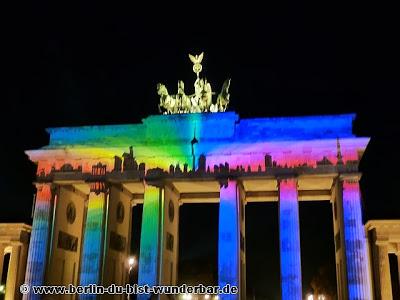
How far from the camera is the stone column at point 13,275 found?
41469mm

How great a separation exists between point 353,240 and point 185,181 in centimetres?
1183

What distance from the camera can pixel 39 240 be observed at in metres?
36.2

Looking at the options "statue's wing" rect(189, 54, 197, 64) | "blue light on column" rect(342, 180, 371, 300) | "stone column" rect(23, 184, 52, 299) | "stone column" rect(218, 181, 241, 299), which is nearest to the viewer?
"blue light on column" rect(342, 180, 371, 300)

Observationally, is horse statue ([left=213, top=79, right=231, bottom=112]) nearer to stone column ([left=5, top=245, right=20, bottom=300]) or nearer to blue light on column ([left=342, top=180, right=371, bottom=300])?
blue light on column ([left=342, top=180, right=371, bottom=300])

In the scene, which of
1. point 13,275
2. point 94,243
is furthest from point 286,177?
point 13,275

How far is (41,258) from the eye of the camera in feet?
118

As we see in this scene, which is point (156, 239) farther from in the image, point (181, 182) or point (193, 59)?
point (193, 59)

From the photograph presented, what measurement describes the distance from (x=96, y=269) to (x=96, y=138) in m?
9.42

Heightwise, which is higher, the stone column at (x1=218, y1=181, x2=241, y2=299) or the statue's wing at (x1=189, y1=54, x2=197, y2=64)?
the statue's wing at (x1=189, y1=54, x2=197, y2=64)

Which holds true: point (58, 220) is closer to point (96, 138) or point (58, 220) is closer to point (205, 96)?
point (96, 138)

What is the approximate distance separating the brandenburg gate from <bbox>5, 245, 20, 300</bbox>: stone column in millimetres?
6105

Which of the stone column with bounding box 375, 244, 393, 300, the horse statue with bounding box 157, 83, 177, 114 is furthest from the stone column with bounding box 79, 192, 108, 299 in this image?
the stone column with bounding box 375, 244, 393, 300

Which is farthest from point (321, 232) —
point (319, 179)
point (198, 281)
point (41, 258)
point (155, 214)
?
point (41, 258)

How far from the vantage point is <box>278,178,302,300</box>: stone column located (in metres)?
32.8
